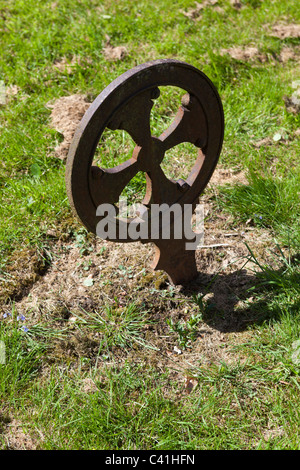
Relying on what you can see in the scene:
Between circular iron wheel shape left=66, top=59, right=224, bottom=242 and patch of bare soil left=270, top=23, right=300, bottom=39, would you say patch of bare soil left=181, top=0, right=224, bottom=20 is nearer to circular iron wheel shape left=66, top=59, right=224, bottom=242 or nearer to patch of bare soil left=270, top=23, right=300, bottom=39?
patch of bare soil left=270, top=23, right=300, bottom=39

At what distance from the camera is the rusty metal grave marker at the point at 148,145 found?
1.94 meters

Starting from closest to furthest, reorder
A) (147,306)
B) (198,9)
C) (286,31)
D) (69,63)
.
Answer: (147,306) → (69,63) → (286,31) → (198,9)

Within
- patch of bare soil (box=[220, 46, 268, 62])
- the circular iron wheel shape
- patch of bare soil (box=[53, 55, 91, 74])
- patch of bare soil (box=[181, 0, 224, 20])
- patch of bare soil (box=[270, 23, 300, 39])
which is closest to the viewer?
the circular iron wheel shape

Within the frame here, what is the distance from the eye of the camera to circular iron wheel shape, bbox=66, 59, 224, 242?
1.93 metres

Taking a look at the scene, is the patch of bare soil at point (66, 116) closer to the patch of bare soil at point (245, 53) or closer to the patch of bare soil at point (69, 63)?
the patch of bare soil at point (69, 63)

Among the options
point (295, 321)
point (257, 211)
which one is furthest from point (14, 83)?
point (295, 321)

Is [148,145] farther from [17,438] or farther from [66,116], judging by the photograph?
[66,116]

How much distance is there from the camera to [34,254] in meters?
3.07

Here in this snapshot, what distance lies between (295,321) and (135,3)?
3.62m

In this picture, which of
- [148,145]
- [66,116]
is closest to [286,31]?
[66,116]

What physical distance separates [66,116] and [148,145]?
171 cm

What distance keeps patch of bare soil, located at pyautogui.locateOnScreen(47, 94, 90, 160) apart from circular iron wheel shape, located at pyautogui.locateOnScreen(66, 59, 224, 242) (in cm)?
132

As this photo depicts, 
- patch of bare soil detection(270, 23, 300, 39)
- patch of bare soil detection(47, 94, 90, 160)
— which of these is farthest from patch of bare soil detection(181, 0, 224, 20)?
patch of bare soil detection(47, 94, 90, 160)

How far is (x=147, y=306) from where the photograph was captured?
111 inches
